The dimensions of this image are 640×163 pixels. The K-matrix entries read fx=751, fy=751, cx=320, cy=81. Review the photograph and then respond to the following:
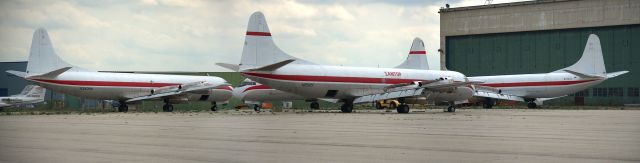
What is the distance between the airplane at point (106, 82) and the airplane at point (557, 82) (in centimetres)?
2619

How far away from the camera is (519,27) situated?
8650 cm

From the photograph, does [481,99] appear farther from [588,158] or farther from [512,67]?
[588,158]

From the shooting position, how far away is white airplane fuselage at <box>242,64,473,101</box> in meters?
45.2

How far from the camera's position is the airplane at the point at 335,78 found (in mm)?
43562

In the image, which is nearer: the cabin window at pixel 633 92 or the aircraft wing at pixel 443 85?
the aircraft wing at pixel 443 85

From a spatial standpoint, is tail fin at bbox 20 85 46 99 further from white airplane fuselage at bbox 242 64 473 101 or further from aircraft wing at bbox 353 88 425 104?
aircraft wing at bbox 353 88 425 104

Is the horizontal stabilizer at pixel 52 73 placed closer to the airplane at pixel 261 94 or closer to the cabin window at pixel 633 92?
the airplane at pixel 261 94

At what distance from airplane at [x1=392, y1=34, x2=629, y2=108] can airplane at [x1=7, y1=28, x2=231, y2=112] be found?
26.1 metres

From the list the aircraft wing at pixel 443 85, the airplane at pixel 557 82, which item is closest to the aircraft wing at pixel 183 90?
the aircraft wing at pixel 443 85

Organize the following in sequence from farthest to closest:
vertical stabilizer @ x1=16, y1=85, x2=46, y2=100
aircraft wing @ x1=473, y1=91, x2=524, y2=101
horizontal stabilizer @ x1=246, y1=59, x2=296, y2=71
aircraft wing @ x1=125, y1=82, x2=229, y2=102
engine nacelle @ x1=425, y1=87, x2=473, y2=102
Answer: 1. vertical stabilizer @ x1=16, y1=85, x2=46, y2=100
2. aircraft wing @ x1=473, y1=91, x2=524, y2=101
3. aircraft wing @ x1=125, y1=82, x2=229, y2=102
4. engine nacelle @ x1=425, y1=87, x2=473, y2=102
5. horizontal stabilizer @ x1=246, y1=59, x2=296, y2=71

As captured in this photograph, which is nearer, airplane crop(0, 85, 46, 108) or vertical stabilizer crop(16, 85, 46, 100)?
Result: airplane crop(0, 85, 46, 108)

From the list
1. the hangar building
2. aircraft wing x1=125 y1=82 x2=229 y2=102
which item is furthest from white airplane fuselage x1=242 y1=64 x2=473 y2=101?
the hangar building

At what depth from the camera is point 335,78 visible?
48.4 m

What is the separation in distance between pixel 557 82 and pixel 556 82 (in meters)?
0.10
